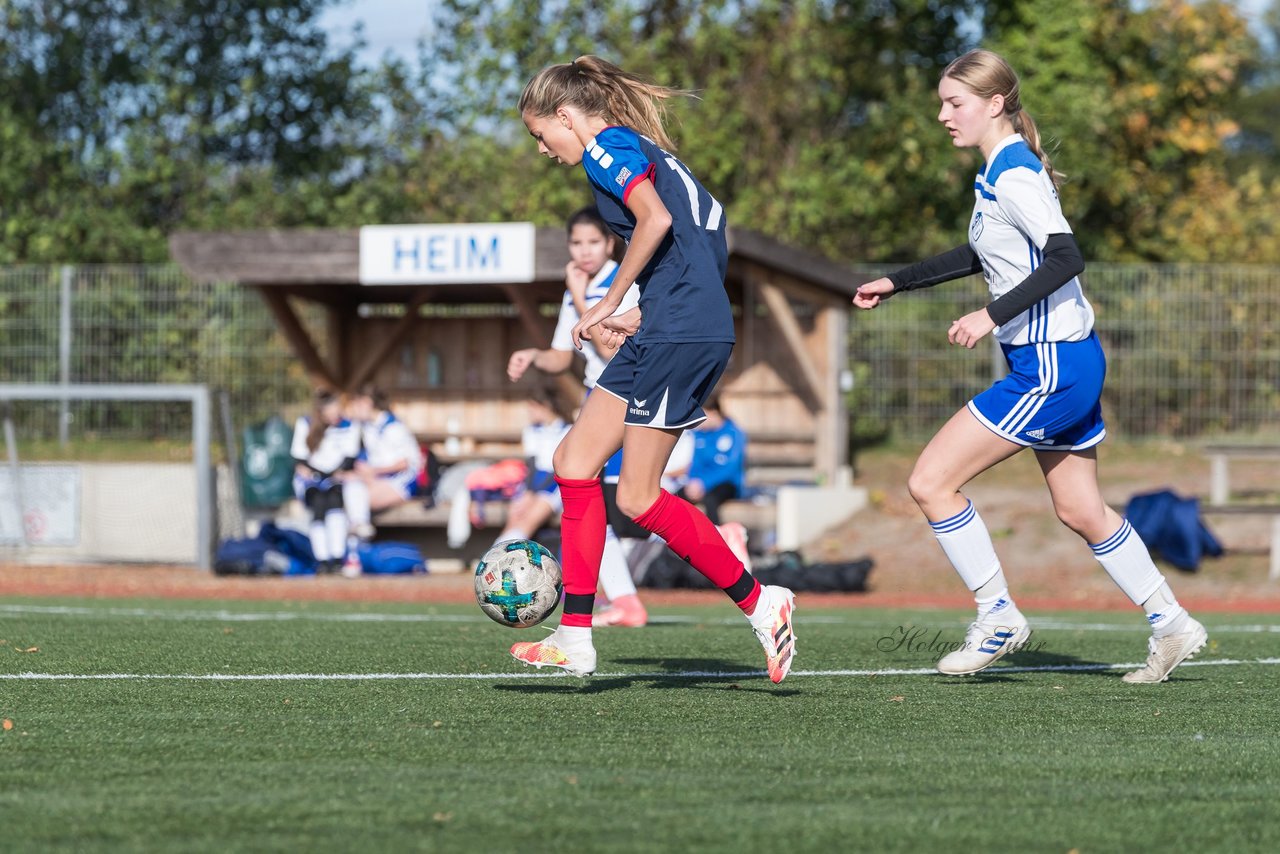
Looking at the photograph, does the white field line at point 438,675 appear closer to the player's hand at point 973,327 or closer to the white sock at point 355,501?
the player's hand at point 973,327

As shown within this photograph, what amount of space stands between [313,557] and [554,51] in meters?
10.8

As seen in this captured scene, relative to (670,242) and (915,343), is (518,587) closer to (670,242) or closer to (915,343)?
(670,242)

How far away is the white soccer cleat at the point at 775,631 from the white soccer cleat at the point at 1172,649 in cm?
135

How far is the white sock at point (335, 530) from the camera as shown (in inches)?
589

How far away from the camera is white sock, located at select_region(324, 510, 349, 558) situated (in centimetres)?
1497

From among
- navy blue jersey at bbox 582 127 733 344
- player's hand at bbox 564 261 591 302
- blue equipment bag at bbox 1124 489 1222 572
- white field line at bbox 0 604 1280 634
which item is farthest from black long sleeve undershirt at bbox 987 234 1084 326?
blue equipment bag at bbox 1124 489 1222 572

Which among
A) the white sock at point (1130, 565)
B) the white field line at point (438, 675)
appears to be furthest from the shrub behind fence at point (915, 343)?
Answer: the white sock at point (1130, 565)

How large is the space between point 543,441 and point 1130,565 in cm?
897

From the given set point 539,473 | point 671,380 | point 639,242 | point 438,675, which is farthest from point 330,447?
point 639,242

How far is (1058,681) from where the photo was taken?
19.1 feet

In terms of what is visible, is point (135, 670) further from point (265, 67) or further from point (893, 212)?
point (265, 67)

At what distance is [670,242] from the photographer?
5.21 meters

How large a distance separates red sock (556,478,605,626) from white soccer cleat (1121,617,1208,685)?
6.35ft

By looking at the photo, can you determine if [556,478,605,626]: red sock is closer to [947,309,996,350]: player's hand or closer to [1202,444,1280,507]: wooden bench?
[947,309,996,350]: player's hand
